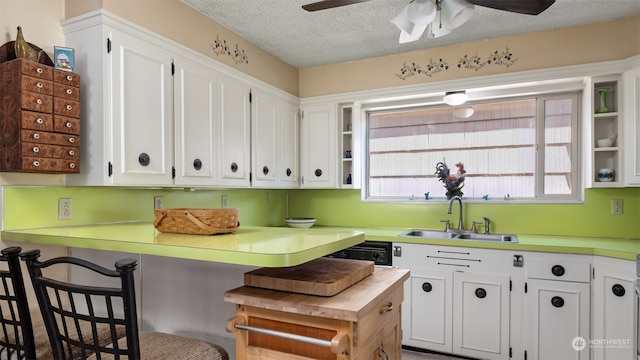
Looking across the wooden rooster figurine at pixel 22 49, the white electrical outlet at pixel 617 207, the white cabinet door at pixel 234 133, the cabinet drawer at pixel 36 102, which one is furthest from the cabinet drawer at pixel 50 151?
the white electrical outlet at pixel 617 207

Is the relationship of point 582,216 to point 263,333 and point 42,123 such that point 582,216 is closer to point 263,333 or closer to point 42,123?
point 263,333

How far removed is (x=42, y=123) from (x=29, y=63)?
0.87 ft

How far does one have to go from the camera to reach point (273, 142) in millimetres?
3221

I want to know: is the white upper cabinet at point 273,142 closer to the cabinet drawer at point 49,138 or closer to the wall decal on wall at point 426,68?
the wall decal on wall at point 426,68

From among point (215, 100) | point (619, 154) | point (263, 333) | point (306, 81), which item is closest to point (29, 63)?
point (215, 100)

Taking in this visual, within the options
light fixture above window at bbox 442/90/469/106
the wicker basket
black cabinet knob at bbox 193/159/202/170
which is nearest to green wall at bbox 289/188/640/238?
light fixture above window at bbox 442/90/469/106

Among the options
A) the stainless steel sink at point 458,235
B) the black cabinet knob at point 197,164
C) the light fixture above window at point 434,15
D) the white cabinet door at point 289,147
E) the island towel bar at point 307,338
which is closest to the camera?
the island towel bar at point 307,338

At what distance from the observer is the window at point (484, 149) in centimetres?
301

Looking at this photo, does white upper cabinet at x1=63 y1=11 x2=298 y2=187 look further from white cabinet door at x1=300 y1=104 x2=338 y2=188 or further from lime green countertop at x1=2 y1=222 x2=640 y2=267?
white cabinet door at x1=300 y1=104 x2=338 y2=188

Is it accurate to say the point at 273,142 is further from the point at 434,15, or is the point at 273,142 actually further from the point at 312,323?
the point at 312,323

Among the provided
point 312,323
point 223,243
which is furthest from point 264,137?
point 312,323

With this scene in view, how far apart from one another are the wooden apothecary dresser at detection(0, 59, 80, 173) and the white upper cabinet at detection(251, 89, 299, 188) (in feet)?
4.47

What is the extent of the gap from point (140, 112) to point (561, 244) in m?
2.78

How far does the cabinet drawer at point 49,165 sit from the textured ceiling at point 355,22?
1304mm
